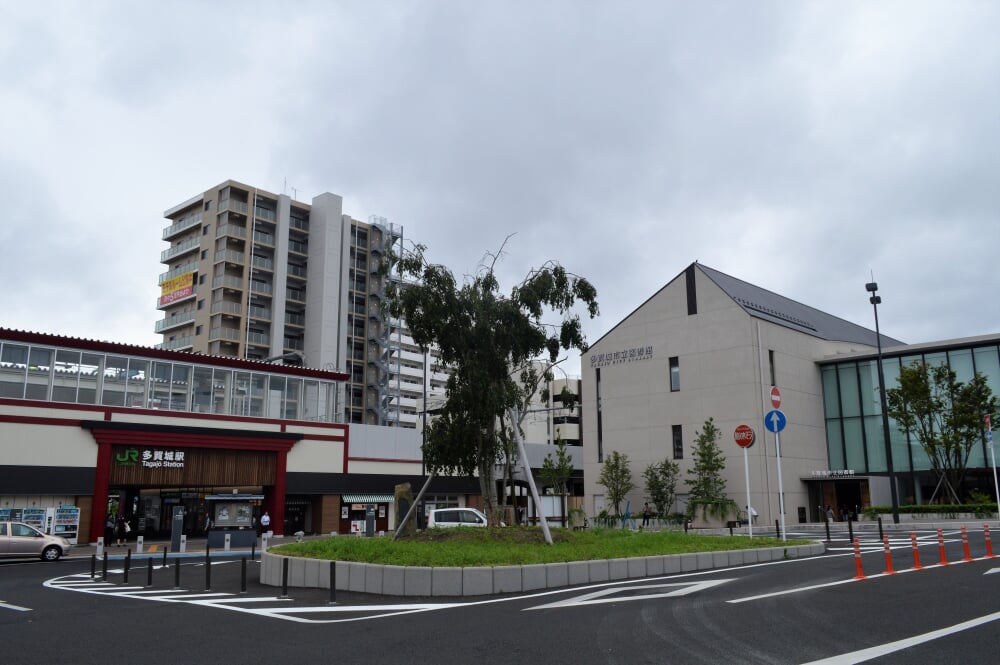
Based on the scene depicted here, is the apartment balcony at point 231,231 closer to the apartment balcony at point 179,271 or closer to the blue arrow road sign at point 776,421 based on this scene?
the apartment balcony at point 179,271

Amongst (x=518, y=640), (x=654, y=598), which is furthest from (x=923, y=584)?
(x=518, y=640)

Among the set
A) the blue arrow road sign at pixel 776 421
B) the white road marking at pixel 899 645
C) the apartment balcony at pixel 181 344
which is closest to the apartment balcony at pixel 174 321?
the apartment balcony at pixel 181 344

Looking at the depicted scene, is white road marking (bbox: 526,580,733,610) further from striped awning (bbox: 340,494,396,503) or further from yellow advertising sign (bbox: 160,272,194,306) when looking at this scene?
yellow advertising sign (bbox: 160,272,194,306)

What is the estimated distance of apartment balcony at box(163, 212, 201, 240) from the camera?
79062 mm

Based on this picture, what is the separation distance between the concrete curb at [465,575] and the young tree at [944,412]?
30.1 meters

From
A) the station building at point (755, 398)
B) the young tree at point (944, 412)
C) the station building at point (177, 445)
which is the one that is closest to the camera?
the station building at point (177, 445)

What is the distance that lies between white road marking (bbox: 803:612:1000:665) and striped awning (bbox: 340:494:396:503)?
125ft

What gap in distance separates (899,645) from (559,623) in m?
4.22

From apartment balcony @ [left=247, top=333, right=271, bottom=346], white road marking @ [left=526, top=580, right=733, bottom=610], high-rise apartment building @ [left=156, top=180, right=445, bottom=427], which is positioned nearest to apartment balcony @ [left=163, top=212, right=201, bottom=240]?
high-rise apartment building @ [left=156, top=180, right=445, bottom=427]

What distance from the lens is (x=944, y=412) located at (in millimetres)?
43062

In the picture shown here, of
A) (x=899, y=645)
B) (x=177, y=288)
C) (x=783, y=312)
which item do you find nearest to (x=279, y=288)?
(x=177, y=288)

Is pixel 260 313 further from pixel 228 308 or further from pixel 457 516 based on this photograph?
pixel 457 516

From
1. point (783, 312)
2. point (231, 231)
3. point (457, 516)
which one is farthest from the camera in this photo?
point (231, 231)

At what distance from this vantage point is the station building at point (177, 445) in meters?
33.4
